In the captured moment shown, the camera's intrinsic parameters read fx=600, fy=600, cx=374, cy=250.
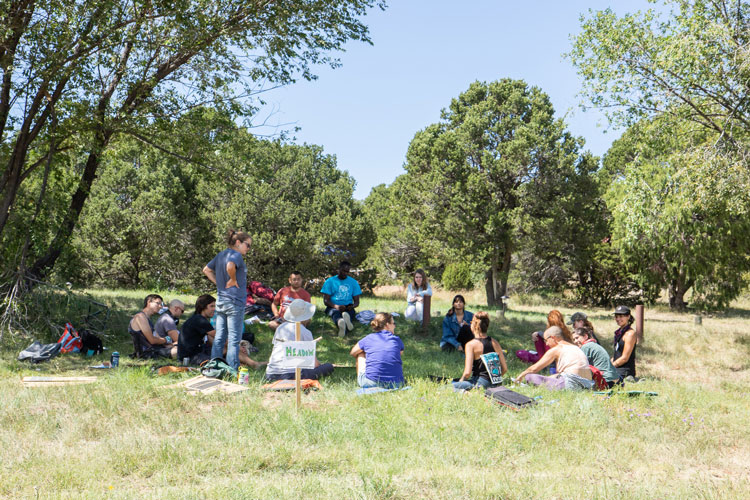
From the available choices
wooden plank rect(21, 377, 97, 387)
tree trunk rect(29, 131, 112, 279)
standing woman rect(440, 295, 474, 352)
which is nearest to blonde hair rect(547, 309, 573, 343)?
standing woman rect(440, 295, 474, 352)

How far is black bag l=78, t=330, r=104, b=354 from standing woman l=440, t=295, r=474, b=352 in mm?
6040

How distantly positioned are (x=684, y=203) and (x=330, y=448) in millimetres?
11352

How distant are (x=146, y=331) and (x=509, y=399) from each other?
571 centimetres

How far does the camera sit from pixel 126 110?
1145 centimetres

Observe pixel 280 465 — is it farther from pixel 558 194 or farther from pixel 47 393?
pixel 558 194

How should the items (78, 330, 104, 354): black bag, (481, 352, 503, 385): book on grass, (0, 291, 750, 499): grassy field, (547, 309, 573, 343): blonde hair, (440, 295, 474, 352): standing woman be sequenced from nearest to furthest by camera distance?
(0, 291, 750, 499): grassy field
(481, 352, 503, 385): book on grass
(547, 309, 573, 343): blonde hair
(78, 330, 104, 354): black bag
(440, 295, 474, 352): standing woman

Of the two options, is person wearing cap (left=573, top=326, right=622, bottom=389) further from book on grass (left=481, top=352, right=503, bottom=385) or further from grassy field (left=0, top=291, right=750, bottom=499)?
book on grass (left=481, top=352, right=503, bottom=385)

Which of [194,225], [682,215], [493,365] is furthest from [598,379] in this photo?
[194,225]

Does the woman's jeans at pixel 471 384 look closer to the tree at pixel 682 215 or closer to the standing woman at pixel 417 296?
the standing woman at pixel 417 296

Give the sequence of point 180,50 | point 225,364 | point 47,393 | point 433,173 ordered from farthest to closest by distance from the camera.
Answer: point 433,173 < point 180,50 < point 225,364 < point 47,393

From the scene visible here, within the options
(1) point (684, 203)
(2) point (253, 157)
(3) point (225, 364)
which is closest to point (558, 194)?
(1) point (684, 203)

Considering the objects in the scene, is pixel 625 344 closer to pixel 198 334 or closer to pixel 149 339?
pixel 198 334

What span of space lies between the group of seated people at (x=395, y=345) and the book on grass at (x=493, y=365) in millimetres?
72

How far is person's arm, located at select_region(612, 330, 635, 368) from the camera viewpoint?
860cm
